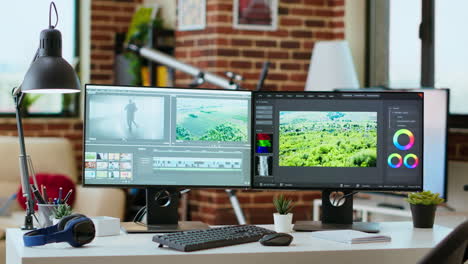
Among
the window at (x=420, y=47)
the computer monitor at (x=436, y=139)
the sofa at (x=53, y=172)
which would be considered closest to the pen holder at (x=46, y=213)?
the computer monitor at (x=436, y=139)

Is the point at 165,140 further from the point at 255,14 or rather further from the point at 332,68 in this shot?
the point at 255,14

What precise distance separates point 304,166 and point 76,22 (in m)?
4.01

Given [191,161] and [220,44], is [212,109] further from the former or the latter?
[220,44]

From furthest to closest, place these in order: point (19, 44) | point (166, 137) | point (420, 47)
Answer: point (19, 44), point (420, 47), point (166, 137)

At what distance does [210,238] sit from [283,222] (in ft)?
1.35

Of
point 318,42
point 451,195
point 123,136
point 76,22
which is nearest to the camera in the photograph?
point 123,136

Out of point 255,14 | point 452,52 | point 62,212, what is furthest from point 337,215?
point 255,14

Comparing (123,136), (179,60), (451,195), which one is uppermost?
(179,60)

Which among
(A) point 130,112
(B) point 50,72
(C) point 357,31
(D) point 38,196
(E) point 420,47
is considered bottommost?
(D) point 38,196

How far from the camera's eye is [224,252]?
244 centimetres

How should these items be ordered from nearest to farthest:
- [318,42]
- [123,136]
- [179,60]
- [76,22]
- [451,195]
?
1. [123,136]
2. [451,195]
3. [318,42]
4. [179,60]
5. [76,22]

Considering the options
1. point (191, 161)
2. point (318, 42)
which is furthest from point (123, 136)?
point (318, 42)

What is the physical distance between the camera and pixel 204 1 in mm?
5352

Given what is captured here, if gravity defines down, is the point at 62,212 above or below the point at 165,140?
below
